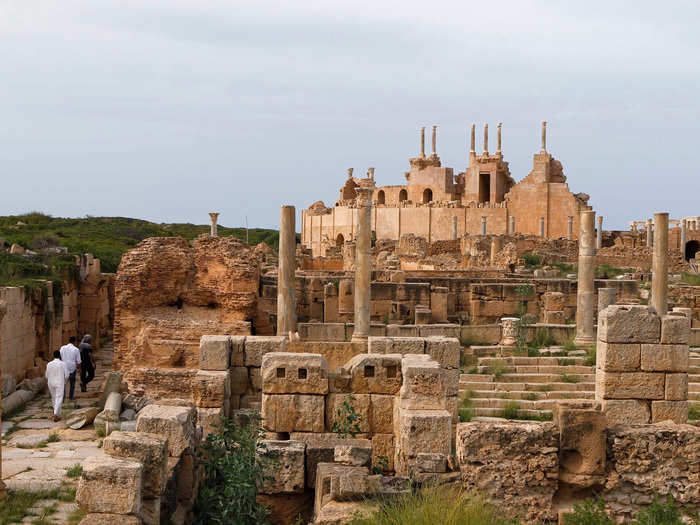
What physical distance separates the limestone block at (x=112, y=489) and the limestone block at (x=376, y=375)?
344 centimetres

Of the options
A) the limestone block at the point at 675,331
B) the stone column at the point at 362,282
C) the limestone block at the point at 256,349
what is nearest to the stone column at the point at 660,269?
the stone column at the point at 362,282

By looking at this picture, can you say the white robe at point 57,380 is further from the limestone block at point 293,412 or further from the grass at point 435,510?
the grass at point 435,510

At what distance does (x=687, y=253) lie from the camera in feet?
172

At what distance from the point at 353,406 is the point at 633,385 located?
379 cm

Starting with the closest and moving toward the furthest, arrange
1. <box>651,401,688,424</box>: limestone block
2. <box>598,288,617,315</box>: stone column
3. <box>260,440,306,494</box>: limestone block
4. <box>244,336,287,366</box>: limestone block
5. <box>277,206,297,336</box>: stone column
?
<box>260,440,306,494</box>: limestone block → <box>244,336,287,366</box>: limestone block → <box>651,401,688,424</box>: limestone block → <box>277,206,297,336</box>: stone column → <box>598,288,617,315</box>: stone column

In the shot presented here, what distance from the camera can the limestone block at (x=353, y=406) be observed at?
8203mm

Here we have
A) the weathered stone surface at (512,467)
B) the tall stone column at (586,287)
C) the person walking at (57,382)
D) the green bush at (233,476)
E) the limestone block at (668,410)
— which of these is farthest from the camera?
the tall stone column at (586,287)

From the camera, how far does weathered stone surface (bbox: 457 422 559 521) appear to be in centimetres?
593

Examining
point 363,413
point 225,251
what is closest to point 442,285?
point 225,251

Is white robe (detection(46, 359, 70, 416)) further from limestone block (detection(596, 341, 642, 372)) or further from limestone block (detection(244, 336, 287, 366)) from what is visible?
limestone block (detection(596, 341, 642, 372))

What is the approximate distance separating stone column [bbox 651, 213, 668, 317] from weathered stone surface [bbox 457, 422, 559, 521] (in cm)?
1035

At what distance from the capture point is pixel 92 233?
54.6 m

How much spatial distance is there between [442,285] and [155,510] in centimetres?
1607

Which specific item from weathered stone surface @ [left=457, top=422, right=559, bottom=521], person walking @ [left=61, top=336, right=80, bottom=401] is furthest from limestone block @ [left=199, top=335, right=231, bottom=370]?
person walking @ [left=61, top=336, right=80, bottom=401]
